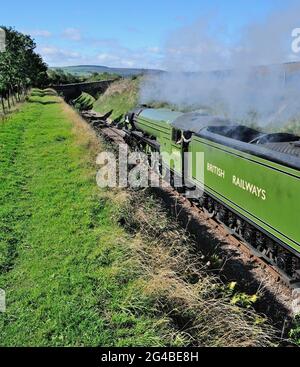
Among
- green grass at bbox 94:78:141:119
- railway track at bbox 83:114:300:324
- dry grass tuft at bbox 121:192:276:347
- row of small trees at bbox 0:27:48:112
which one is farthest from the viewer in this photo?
row of small trees at bbox 0:27:48:112

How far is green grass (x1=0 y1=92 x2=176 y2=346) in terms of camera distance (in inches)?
196

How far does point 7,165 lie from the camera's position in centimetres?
1346

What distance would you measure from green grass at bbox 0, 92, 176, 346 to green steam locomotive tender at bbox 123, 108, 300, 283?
2440mm

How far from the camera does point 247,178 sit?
8.03 metres

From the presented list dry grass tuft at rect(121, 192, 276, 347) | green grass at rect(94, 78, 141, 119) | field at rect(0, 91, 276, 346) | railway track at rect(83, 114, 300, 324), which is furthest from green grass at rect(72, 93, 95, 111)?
dry grass tuft at rect(121, 192, 276, 347)

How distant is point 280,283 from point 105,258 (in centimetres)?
328

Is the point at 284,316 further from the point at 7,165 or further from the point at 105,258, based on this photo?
the point at 7,165

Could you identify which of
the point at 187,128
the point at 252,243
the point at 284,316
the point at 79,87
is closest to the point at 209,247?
the point at 252,243

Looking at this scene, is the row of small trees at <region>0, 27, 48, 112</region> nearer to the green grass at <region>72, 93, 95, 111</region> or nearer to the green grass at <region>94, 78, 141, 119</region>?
the green grass at <region>72, 93, 95, 111</region>

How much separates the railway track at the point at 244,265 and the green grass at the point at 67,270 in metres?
2.16

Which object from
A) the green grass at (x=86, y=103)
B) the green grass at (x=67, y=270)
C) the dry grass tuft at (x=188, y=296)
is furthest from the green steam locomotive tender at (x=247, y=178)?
the green grass at (x=86, y=103)

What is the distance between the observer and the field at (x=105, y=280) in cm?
504

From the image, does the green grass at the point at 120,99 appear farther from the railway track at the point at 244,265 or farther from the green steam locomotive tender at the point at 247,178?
the railway track at the point at 244,265

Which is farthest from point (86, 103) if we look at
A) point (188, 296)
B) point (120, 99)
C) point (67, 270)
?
point (188, 296)
